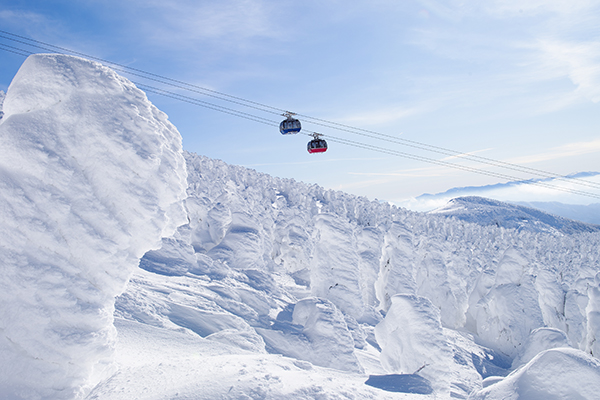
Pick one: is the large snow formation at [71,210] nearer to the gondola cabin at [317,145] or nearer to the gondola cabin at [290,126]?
the gondola cabin at [290,126]

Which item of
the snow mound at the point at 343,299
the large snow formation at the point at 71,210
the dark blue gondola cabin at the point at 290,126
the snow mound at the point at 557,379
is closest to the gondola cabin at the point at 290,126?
the dark blue gondola cabin at the point at 290,126

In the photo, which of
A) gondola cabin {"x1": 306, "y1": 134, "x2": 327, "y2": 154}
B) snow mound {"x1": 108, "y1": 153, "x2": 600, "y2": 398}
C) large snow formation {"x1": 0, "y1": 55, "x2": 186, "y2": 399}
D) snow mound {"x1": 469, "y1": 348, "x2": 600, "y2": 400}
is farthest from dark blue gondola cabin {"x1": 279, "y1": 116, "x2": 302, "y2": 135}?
snow mound {"x1": 469, "y1": 348, "x2": 600, "y2": 400}

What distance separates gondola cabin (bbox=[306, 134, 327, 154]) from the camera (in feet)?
68.4

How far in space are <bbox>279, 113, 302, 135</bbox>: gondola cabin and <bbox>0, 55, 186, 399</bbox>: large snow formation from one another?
1393 centimetres

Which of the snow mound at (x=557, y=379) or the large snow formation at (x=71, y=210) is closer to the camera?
the snow mound at (x=557, y=379)

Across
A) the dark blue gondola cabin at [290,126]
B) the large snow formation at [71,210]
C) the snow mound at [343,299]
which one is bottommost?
the snow mound at [343,299]

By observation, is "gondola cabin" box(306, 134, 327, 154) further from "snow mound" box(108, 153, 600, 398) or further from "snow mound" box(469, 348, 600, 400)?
"snow mound" box(469, 348, 600, 400)

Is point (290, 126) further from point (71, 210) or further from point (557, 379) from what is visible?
point (557, 379)

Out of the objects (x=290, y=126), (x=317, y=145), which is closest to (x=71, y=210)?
(x=290, y=126)

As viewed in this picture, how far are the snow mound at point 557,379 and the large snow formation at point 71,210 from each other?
226 inches

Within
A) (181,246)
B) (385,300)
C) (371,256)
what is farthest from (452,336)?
(181,246)

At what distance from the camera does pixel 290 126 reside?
19.8 meters

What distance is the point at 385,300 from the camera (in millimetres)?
29047

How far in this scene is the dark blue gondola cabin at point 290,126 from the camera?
19.8 metres
